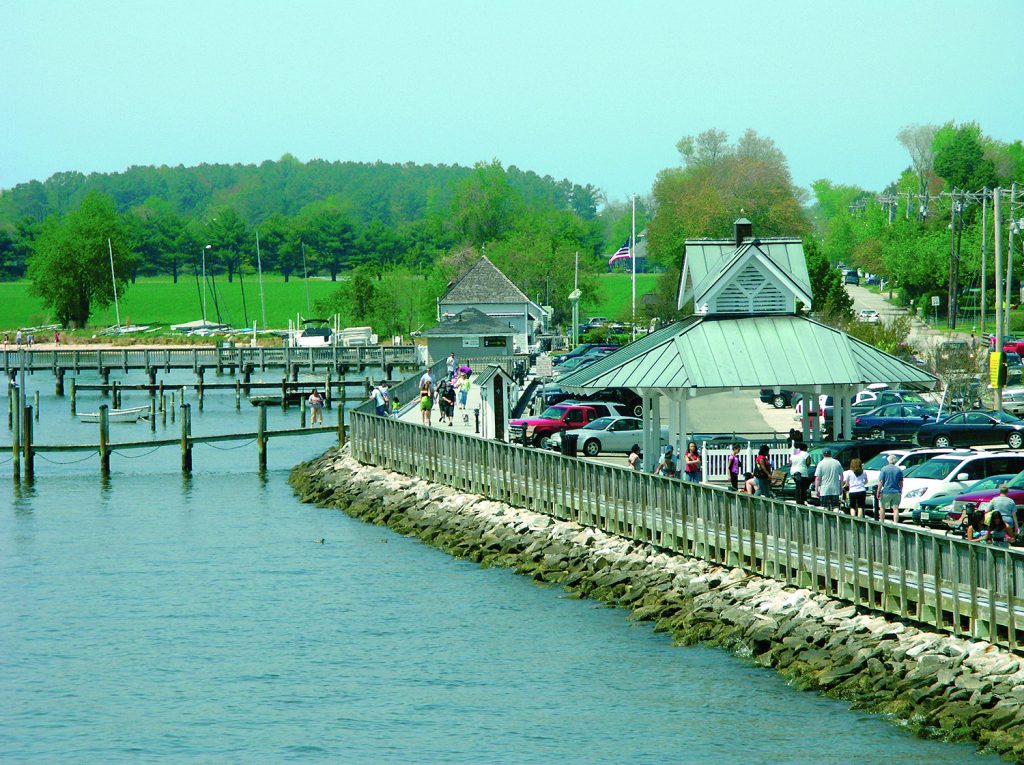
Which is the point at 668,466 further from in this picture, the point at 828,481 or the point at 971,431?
the point at 971,431

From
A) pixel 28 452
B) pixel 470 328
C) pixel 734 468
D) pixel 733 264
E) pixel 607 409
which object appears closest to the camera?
pixel 734 468

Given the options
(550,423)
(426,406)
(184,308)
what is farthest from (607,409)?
(184,308)

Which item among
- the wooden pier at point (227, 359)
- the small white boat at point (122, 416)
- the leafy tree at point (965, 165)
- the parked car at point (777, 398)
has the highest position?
the leafy tree at point (965, 165)

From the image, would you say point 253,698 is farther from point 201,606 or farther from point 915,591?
point 915,591

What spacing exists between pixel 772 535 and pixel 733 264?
11.5 metres

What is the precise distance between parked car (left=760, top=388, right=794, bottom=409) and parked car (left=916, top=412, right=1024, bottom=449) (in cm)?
1344

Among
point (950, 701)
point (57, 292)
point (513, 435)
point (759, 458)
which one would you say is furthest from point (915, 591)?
point (57, 292)

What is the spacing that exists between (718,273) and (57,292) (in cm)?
12601

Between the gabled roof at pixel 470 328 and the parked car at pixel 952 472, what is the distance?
56.2 meters

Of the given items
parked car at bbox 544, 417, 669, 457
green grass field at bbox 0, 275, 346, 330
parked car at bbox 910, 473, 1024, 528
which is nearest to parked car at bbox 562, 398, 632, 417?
parked car at bbox 544, 417, 669, 457

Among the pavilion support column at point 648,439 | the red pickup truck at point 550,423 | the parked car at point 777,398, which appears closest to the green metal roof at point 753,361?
the pavilion support column at point 648,439

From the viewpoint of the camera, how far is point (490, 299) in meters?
105

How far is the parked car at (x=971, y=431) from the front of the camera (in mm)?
47812

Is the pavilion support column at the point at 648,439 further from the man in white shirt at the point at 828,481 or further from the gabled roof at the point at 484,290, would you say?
the gabled roof at the point at 484,290
